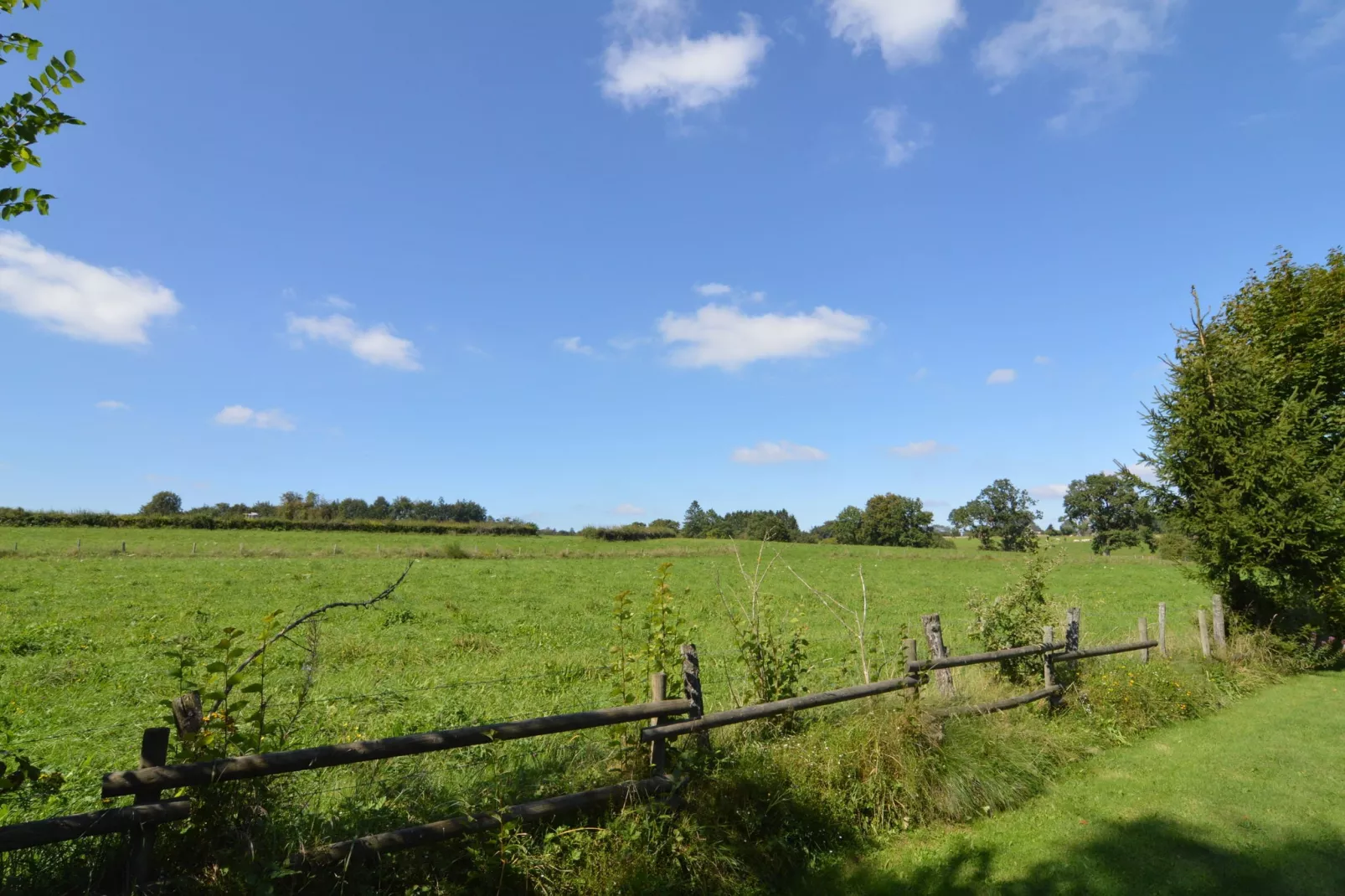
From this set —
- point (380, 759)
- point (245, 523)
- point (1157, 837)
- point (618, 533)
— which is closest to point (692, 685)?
point (380, 759)

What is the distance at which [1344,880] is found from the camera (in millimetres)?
4984

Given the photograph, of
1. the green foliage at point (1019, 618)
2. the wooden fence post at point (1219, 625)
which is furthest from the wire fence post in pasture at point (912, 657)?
the wooden fence post at point (1219, 625)

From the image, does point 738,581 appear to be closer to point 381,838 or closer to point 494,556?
point 494,556

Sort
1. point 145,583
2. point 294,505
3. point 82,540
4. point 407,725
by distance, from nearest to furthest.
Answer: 1. point 407,725
2. point 145,583
3. point 82,540
4. point 294,505

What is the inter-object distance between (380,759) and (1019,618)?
8189 mm

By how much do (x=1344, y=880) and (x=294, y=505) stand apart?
8848cm

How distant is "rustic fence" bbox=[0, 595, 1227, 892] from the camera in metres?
3.38

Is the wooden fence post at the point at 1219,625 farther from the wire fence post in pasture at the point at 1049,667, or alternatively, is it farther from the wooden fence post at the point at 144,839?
the wooden fence post at the point at 144,839

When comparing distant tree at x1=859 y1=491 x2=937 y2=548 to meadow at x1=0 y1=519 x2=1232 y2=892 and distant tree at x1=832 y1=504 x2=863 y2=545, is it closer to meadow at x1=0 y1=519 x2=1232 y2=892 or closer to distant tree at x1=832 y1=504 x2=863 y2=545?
distant tree at x1=832 y1=504 x2=863 y2=545

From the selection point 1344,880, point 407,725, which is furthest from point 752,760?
point 407,725

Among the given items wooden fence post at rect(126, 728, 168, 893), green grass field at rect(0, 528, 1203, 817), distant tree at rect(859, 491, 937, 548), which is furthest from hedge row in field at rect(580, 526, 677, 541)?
wooden fence post at rect(126, 728, 168, 893)

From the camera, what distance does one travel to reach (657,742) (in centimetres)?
522

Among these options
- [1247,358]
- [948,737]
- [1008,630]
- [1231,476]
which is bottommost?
[948,737]

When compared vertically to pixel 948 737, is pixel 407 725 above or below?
below
